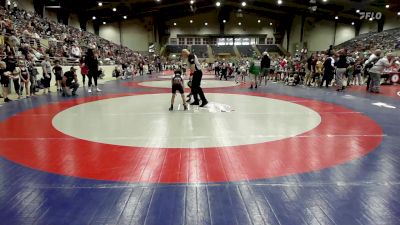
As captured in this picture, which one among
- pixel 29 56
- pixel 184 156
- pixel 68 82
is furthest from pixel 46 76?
pixel 184 156

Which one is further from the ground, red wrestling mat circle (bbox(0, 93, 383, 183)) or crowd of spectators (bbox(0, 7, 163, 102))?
crowd of spectators (bbox(0, 7, 163, 102))

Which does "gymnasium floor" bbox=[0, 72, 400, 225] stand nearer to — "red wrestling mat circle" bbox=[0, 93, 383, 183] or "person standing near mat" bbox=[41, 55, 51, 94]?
"red wrestling mat circle" bbox=[0, 93, 383, 183]

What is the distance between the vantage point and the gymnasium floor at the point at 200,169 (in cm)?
252

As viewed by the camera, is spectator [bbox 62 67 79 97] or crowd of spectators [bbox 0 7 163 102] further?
spectator [bbox 62 67 79 97]

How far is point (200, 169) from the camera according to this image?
11.5 feet

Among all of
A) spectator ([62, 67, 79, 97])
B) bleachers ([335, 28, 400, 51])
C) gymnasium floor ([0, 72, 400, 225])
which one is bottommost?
gymnasium floor ([0, 72, 400, 225])

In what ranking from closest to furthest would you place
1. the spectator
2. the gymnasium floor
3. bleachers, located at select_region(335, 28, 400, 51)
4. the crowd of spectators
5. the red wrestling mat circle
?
the gymnasium floor, the red wrestling mat circle, the crowd of spectators, the spectator, bleachers, located at select_region(335, 28, 400, 51)

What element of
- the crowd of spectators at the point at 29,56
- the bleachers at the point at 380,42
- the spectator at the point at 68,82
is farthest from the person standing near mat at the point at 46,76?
the bleachers at the point at 380,42

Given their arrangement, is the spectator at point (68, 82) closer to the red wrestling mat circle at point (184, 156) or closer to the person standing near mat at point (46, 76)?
the person standing near mat at point (46, 76)

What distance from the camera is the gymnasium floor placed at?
252cm

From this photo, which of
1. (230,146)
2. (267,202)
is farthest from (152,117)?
(267,202)

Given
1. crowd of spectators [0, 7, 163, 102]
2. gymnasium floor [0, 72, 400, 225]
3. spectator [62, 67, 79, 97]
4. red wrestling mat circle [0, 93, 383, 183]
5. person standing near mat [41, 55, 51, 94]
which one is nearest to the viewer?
gymnasium floor [0, 72, 400, 225]

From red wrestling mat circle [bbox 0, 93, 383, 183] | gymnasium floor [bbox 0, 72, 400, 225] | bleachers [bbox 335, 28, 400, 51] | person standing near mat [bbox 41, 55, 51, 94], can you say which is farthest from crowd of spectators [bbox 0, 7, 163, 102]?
bleachers [bbox 335, 28, 400, 51]

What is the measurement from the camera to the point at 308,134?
5.05m
